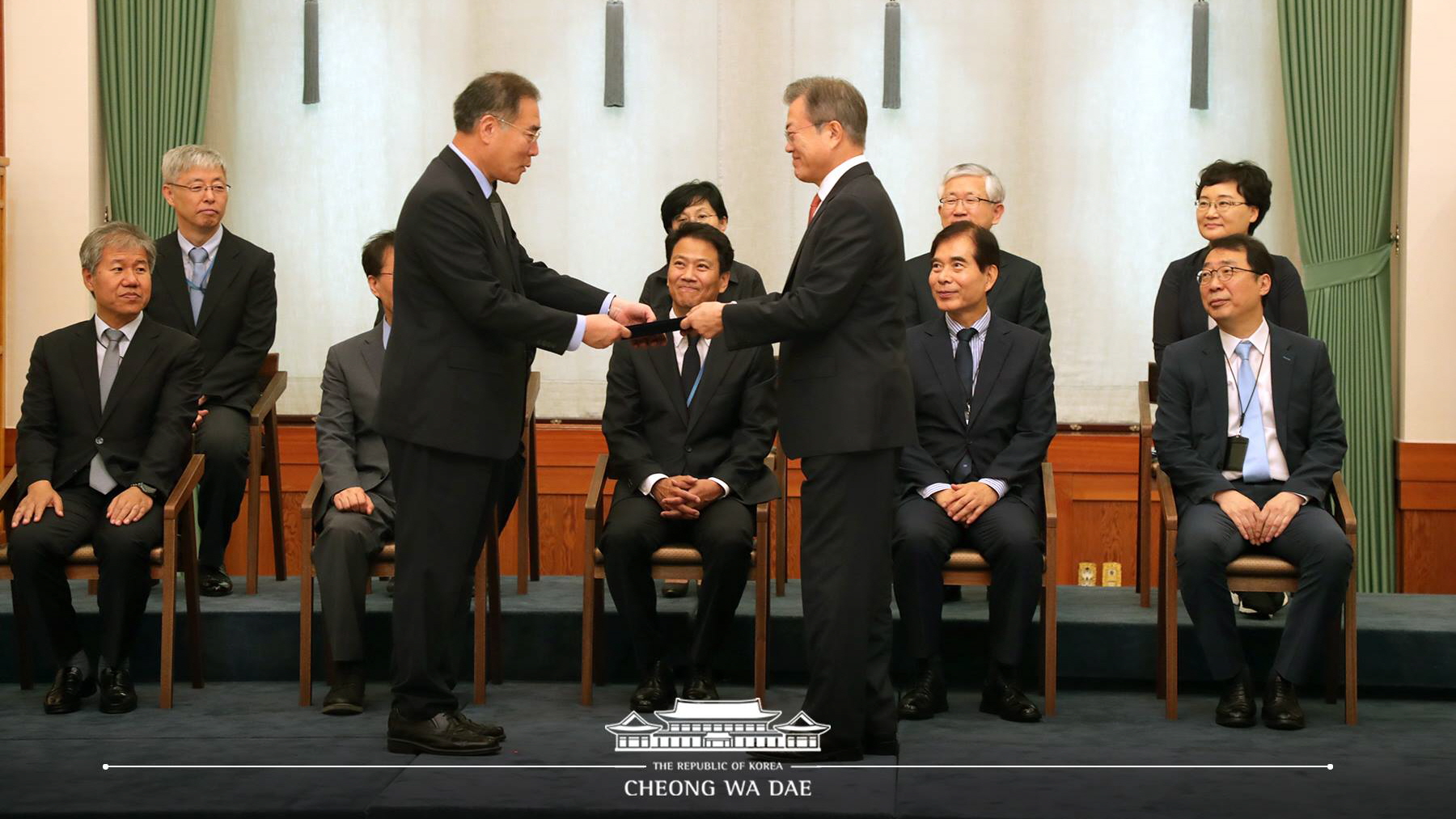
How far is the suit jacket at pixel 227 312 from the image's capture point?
492 cm

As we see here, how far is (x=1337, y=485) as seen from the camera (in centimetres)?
416

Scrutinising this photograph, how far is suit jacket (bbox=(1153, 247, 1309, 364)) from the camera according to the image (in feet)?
14.9

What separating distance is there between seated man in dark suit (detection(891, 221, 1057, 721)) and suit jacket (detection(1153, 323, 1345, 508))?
335mm

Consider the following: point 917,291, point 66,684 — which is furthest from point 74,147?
point 917,291

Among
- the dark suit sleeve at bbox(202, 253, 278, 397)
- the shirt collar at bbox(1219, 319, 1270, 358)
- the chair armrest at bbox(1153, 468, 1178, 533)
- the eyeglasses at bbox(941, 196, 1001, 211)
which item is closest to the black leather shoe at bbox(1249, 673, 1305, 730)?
the chair armrest at bbox(1153, 468, 1178, 533)

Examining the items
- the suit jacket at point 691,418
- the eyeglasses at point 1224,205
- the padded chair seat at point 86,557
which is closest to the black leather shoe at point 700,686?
the suit jacket at point 691,418

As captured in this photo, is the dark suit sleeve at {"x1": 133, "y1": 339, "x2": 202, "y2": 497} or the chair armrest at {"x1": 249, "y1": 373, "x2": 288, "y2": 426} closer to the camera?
the dark suit sleeve at {"x1": 133, "y1": 339, "x2": 202, "y2": 497}

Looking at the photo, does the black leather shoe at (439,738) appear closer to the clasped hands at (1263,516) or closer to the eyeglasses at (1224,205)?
the clasped hands at (1263,516)

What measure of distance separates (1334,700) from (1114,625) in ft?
1.97

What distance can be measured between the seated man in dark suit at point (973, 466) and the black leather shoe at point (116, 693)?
2.00 metres

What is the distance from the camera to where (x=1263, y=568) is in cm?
398

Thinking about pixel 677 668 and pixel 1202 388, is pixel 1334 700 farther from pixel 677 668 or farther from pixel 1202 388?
pixel 677 668

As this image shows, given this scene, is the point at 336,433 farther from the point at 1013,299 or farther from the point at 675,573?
the point at 1013,299

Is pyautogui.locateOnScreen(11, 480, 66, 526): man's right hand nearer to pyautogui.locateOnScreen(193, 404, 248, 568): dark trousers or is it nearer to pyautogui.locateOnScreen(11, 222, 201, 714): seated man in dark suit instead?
pyautogui.locateOnScreen(11, 222, 201, 714): seated man in dark suit
